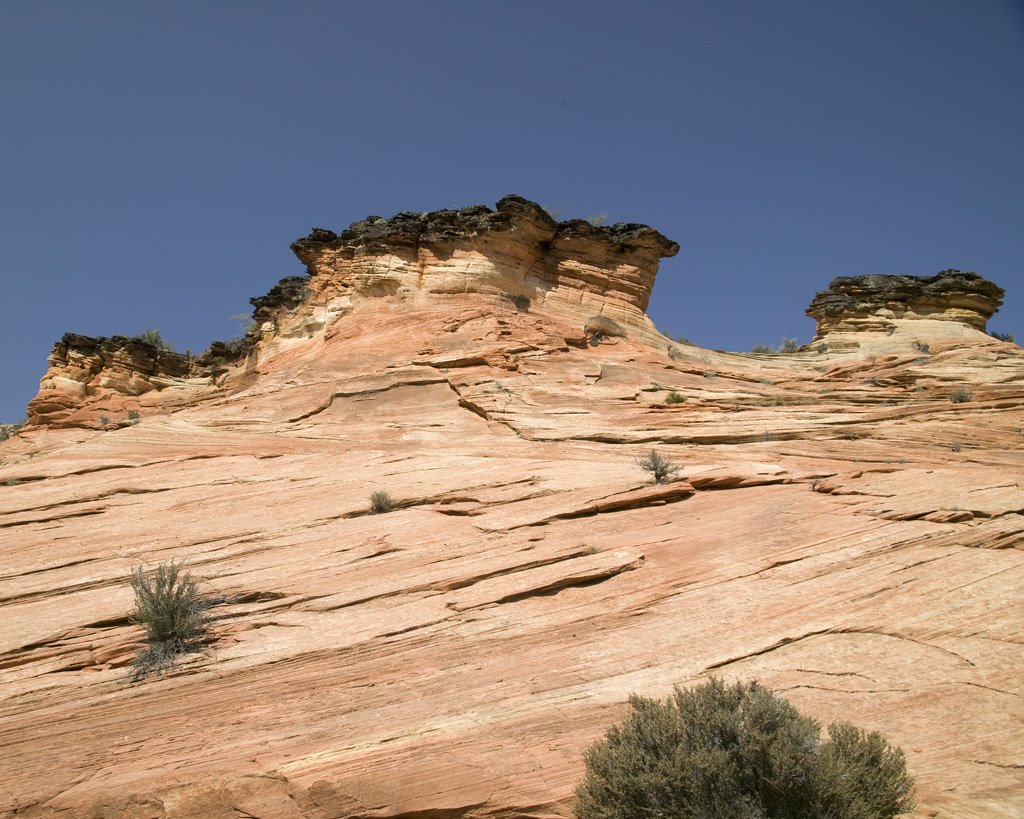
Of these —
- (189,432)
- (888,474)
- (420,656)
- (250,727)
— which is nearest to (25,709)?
(250,727)

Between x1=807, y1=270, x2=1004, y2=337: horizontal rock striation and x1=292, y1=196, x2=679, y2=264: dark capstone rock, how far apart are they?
614cm

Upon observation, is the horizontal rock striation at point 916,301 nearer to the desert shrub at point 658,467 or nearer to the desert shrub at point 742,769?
the desert shrub at point 658,467

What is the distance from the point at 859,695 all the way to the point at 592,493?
447cm

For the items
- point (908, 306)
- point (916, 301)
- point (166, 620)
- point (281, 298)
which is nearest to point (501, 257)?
point (281, 298)

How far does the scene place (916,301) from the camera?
21281mm

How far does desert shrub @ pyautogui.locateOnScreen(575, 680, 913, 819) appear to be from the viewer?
461 cm

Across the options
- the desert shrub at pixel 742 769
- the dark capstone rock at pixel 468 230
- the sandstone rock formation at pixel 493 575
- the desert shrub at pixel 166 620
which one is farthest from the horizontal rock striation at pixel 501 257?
the desert shrub at pixel 742 769

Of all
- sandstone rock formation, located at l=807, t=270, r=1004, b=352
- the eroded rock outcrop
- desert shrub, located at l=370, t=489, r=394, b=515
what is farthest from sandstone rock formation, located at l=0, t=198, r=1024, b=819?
sandstone rock formation, located at l=807, t=270, r=1004, b=352

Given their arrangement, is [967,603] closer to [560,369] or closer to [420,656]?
[420,656]

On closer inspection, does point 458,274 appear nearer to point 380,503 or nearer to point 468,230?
point 468,230

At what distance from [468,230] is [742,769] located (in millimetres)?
16160

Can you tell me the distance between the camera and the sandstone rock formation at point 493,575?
549cm

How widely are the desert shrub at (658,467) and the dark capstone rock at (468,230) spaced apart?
34.0 ft

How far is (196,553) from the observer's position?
29.1 ft
